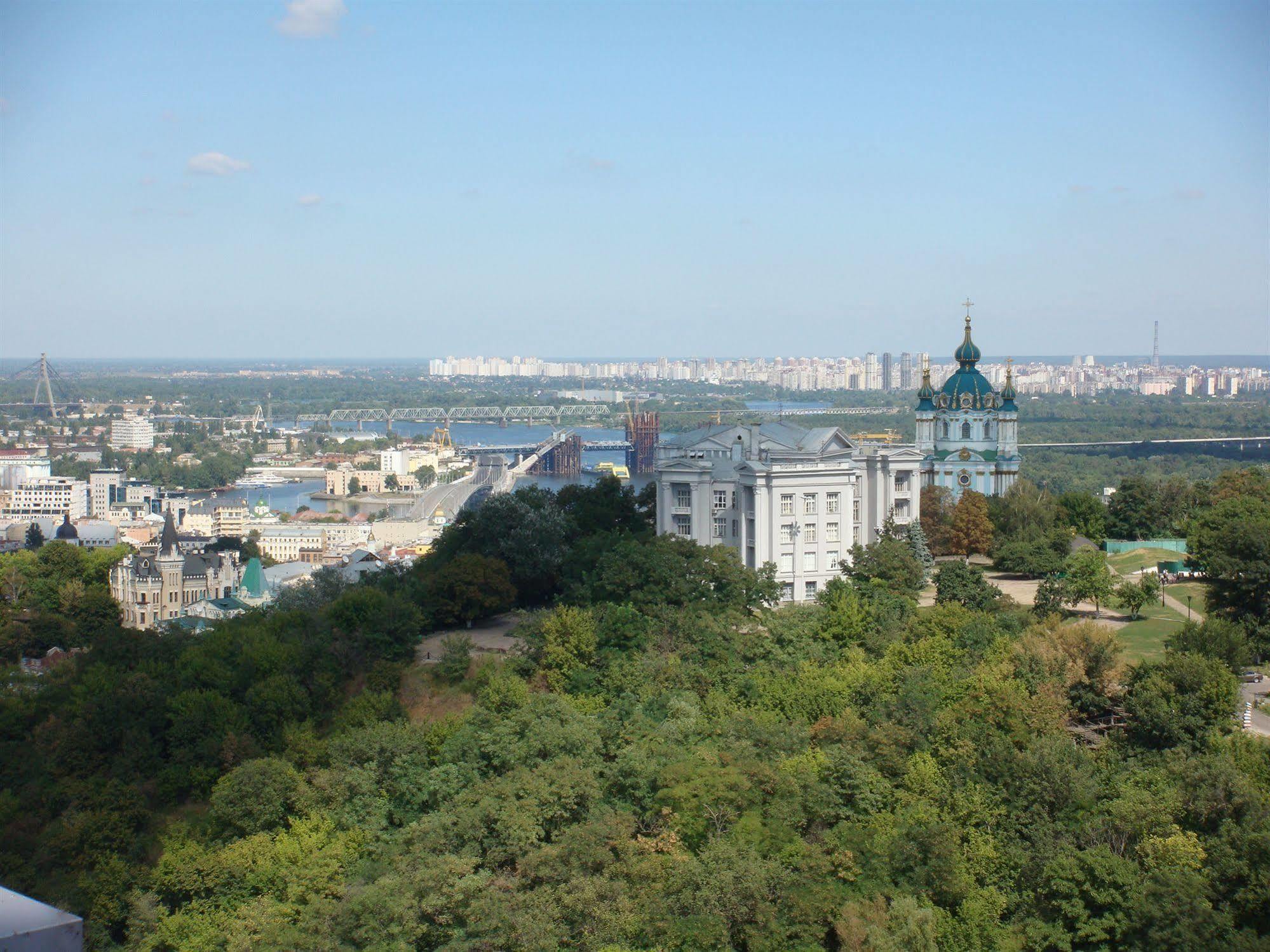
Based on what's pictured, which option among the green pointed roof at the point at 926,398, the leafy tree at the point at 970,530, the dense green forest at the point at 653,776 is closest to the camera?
the dense green forest at the point at 653,776

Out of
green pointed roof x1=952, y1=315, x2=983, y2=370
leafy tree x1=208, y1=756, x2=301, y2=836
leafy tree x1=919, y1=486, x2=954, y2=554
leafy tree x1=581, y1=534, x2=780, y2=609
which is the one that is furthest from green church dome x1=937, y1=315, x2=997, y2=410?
leafy tree x1=208, y1=756, x2=301, y2=836

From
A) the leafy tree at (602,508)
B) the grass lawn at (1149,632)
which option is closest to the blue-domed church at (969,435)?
the leafy tree at (602,508)

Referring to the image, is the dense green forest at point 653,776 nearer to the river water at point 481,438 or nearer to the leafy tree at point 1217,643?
the leafy tree at point 1217,643

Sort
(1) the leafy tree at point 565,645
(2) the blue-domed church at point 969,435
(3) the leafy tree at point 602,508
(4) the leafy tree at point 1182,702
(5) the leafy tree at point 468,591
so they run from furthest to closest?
(2) the blue-domed church at point 969,435 < (3) the leafy tree at point 602,508 < (5) the leafy tree at point 468,591 < (1) the leafy tree at point 565,645 < (4) the leafy tree at point 1182,702

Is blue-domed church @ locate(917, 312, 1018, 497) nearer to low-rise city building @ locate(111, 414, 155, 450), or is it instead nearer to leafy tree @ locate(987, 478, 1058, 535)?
leafy tree @ locate(987, 478, 1058, 535)

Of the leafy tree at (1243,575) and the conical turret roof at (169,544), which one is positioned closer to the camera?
the leafy tree at (1243,575)

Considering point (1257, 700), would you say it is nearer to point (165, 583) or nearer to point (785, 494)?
point (785, 494)

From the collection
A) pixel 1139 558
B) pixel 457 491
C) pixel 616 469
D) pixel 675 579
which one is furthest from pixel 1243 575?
pixel 616 469

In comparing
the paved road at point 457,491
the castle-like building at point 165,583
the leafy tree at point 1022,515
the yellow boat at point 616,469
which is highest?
the leafy tree at point 1022,515

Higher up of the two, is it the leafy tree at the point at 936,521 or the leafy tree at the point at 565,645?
the leafy tree at the point at 936,521
